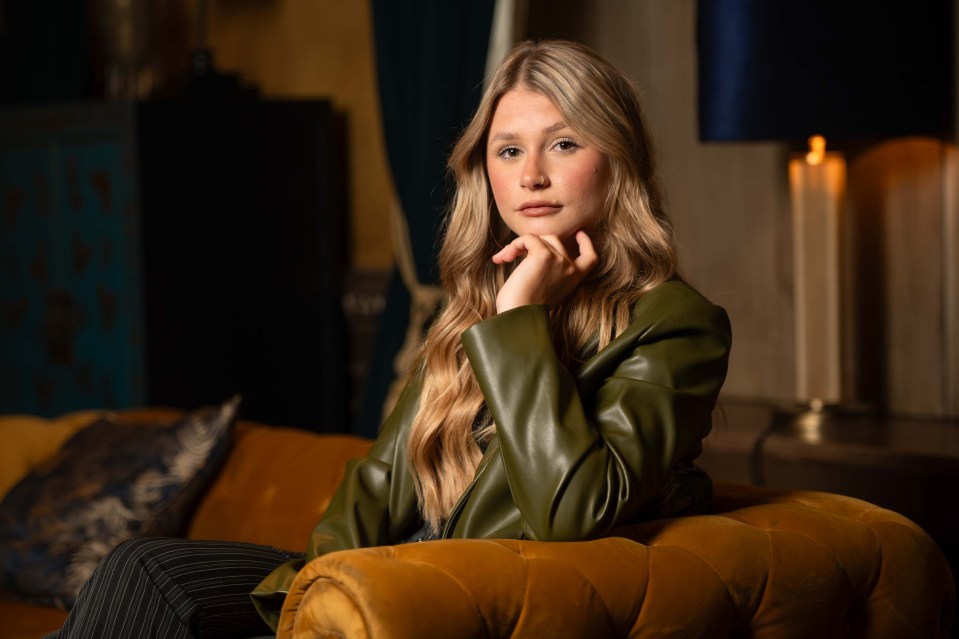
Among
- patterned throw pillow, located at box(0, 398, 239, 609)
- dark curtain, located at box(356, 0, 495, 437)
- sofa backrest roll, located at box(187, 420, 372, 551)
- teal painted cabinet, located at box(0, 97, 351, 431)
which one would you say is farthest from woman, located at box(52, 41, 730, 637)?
teal painted cabinet, located at box(0, 97, 351, 431)

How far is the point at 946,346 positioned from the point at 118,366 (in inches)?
96.7

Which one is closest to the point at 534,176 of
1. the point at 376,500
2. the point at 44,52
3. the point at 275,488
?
the point at 376,500

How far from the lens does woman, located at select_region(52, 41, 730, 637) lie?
1.60m

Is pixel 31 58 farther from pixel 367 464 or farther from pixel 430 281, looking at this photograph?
pixel 367 464

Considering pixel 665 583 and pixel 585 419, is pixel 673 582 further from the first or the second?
pixel 585 419

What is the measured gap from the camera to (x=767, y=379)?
10.4 ft

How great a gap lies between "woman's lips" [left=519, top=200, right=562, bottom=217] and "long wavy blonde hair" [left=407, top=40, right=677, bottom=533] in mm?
96

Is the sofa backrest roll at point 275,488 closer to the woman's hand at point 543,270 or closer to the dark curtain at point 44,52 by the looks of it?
the woman's hand at point 543,270

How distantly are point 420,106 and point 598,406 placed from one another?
2077 millimetres

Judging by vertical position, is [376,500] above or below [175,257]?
below

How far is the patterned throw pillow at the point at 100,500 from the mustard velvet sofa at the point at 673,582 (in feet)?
3.70

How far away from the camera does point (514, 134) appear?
1807 millimetres

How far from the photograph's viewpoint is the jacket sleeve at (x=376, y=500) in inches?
74.6

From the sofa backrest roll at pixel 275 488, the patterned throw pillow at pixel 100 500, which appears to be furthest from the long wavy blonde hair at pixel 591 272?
the patterned throw pillow at pixel 100 500
